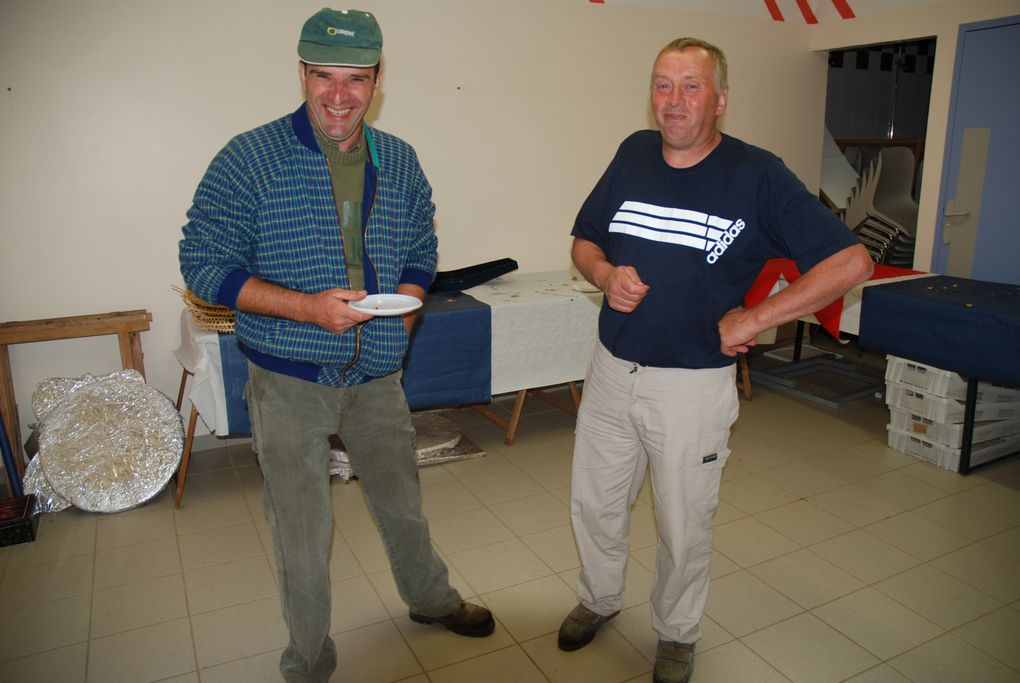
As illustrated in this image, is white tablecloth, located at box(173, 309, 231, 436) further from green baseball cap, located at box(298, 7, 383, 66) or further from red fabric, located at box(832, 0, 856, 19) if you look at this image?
red fabric, located at box(832, 0, 856, 19)

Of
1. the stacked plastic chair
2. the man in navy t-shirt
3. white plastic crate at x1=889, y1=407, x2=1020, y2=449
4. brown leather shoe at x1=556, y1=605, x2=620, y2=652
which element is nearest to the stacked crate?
white plastic crate at x1=889, y1=407, x2=1020, y2=449

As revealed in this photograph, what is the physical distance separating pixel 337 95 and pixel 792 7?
14.5 ft

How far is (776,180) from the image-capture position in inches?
68.9

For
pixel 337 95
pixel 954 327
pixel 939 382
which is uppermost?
pixel 337 95

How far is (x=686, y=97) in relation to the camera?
1771 mm

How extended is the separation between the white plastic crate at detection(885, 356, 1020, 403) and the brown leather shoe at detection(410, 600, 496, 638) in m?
2.40

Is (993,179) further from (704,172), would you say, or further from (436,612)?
(436,612)

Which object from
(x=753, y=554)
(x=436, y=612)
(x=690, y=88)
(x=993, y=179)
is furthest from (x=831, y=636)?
(x=993, y=179)

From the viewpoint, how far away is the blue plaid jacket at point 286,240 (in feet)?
5.34

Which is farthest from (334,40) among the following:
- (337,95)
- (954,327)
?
(954,327)

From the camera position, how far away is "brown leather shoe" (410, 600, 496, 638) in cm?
220

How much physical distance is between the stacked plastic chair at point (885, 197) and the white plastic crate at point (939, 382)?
5.88 ft

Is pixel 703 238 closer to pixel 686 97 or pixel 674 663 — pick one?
pixel 686 97

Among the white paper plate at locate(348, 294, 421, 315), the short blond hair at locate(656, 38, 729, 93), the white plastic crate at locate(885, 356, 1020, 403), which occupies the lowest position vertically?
the white plastic crate at locate(885, 356, 1020, 403)
